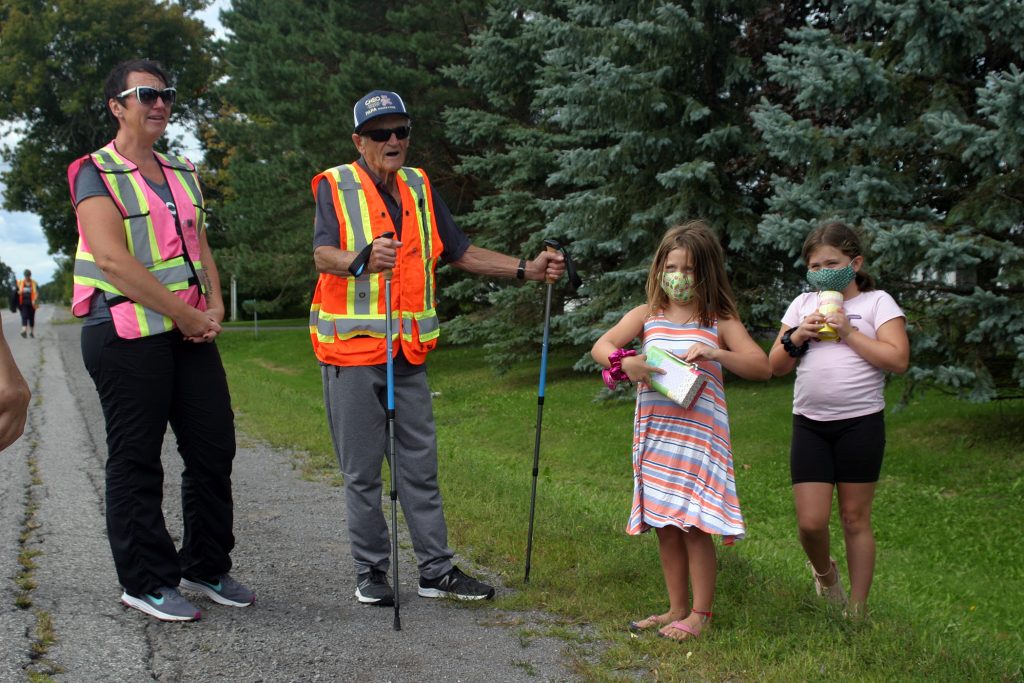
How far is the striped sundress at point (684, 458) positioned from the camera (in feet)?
13.6

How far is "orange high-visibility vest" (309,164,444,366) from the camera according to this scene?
4.62m

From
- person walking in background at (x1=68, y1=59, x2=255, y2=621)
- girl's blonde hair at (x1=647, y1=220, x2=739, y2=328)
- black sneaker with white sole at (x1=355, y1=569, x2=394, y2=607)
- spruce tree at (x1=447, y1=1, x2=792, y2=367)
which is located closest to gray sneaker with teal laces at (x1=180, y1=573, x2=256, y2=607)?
person walking in background at (x1=68, y1=59, x2=255, y2=621)

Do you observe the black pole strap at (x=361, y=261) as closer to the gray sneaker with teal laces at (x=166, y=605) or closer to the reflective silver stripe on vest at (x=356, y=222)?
the reflective silver stripe on vest at (x=356, y=222)

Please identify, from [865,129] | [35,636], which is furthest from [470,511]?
[865,129]

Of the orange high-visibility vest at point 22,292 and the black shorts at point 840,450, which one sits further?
the orange high-visibility vest at point 22,292

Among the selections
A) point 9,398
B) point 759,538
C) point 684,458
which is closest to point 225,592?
point 684,458

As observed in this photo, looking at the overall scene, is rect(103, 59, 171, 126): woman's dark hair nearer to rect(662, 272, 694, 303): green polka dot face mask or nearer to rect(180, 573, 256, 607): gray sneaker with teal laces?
rect(180, 573, 256, 607): gray sneaker with teal laces

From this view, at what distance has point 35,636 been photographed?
13.2ft

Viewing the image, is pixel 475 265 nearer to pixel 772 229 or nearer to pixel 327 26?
pixel 772 229

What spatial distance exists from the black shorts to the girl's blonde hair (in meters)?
0.68

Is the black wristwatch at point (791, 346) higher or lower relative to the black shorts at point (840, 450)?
higher

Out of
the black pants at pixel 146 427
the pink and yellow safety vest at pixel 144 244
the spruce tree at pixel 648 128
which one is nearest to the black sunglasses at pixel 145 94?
the pink and yellow safety vest at pixel 144 244

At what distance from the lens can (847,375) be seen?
14.5 ft

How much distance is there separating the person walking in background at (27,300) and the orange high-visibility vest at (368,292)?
87.5ft
